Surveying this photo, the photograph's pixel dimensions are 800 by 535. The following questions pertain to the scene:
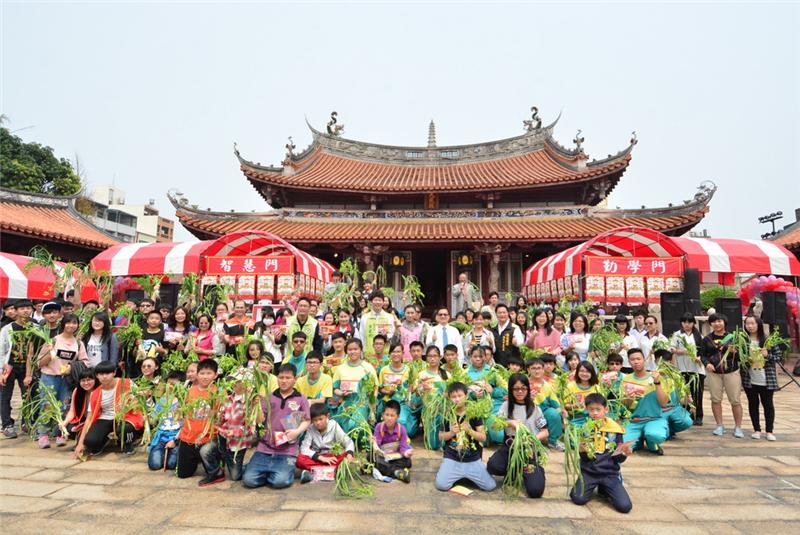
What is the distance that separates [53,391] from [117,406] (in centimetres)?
99

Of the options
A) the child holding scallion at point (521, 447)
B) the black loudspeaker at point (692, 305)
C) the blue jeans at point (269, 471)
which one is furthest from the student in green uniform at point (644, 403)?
the black loudspeaker at point (692, 305)

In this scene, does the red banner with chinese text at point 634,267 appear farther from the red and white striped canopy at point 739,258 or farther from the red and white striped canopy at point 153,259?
the red and white striped canopy at point 153,259

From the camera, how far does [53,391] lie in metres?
5.17

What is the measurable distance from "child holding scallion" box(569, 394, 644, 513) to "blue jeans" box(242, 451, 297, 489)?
247 cm

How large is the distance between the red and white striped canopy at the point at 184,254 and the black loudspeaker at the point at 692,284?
8.20 m

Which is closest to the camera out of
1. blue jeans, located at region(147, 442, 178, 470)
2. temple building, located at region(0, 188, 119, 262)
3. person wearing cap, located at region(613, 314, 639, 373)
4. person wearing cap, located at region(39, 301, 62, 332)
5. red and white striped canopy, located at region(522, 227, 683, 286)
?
blue jeans, located at region(147, 442, 178, 470)

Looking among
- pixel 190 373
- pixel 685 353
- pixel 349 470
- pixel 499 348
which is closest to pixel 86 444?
pixel 190 373

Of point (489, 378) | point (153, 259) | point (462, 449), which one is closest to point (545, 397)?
point (489, 378)

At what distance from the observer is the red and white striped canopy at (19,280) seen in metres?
10.3

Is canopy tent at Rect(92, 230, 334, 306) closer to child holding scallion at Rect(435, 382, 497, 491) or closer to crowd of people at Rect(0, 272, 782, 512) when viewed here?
crowd of people at Rect(0, 272, 782, 512)

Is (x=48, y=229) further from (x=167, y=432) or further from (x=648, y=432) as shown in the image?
(x=648, y=432)

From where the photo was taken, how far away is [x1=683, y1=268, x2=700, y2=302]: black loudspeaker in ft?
29.2

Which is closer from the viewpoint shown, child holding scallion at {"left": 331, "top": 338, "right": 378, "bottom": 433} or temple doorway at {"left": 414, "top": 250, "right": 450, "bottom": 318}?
child holding scallion at {"left": 331, "top": 338, "right": 378, "bottom": 433}

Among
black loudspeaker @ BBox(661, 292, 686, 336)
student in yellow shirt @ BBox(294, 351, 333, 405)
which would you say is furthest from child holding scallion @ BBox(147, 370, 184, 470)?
black loudspeaker @ BBox(661, 292, 686, 336)
